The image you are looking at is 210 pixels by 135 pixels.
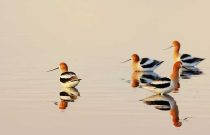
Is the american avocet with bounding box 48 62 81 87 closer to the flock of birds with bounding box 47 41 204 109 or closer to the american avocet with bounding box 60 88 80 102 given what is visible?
the flock of birds with bounding box 47 41 204 109

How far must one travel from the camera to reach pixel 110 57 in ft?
115

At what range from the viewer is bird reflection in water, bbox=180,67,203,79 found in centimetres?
3033

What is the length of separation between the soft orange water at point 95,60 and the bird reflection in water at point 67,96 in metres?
0.21

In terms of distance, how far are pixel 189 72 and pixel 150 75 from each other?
1.52m

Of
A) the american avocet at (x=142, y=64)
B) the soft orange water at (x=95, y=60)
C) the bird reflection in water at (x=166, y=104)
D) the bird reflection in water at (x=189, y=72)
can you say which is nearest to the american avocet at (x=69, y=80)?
the soft orange water at (x=95, y=60)

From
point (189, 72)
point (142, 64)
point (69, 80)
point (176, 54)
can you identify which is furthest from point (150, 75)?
point (69, 80)

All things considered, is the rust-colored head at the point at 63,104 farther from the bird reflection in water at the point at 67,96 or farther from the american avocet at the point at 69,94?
the american avocet at the point at 69,94

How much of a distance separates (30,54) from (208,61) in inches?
293

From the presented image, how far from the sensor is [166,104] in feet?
78.4

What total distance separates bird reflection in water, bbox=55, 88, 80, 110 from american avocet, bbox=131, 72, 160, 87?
2.21m

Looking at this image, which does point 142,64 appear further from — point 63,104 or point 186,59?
point 63,104

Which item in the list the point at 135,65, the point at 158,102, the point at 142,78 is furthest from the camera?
the point at 135,65

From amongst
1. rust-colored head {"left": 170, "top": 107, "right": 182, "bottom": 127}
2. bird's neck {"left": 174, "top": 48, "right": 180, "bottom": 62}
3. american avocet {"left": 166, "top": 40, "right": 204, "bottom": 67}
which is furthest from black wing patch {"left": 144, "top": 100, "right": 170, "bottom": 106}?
bird's neck {"left": 174, "top": 48, "right": 180, "bottom": 62}

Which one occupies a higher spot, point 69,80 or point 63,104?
point 69,80
